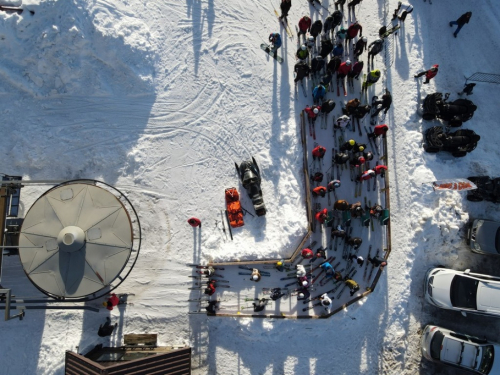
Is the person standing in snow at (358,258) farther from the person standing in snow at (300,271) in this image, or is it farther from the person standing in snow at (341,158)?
the person standing in snow at (341,158)

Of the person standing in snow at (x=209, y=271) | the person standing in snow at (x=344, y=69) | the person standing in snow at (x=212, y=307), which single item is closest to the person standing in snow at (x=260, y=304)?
the person standing in snow at (x=212, y=307)

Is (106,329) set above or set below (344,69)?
below

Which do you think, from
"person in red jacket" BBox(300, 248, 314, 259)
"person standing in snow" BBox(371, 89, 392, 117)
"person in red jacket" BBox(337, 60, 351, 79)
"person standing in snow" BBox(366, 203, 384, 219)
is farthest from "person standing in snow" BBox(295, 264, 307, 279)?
"person in red jacket" BBox(337, 60, 351, 79)

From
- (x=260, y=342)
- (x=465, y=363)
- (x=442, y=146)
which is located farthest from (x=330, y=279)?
(x=442, y=146)

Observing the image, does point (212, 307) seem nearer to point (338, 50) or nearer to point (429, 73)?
point (338, 50)

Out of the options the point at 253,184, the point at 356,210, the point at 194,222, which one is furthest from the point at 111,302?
the point at 356,210

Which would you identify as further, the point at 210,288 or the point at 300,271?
the point at 300,271
